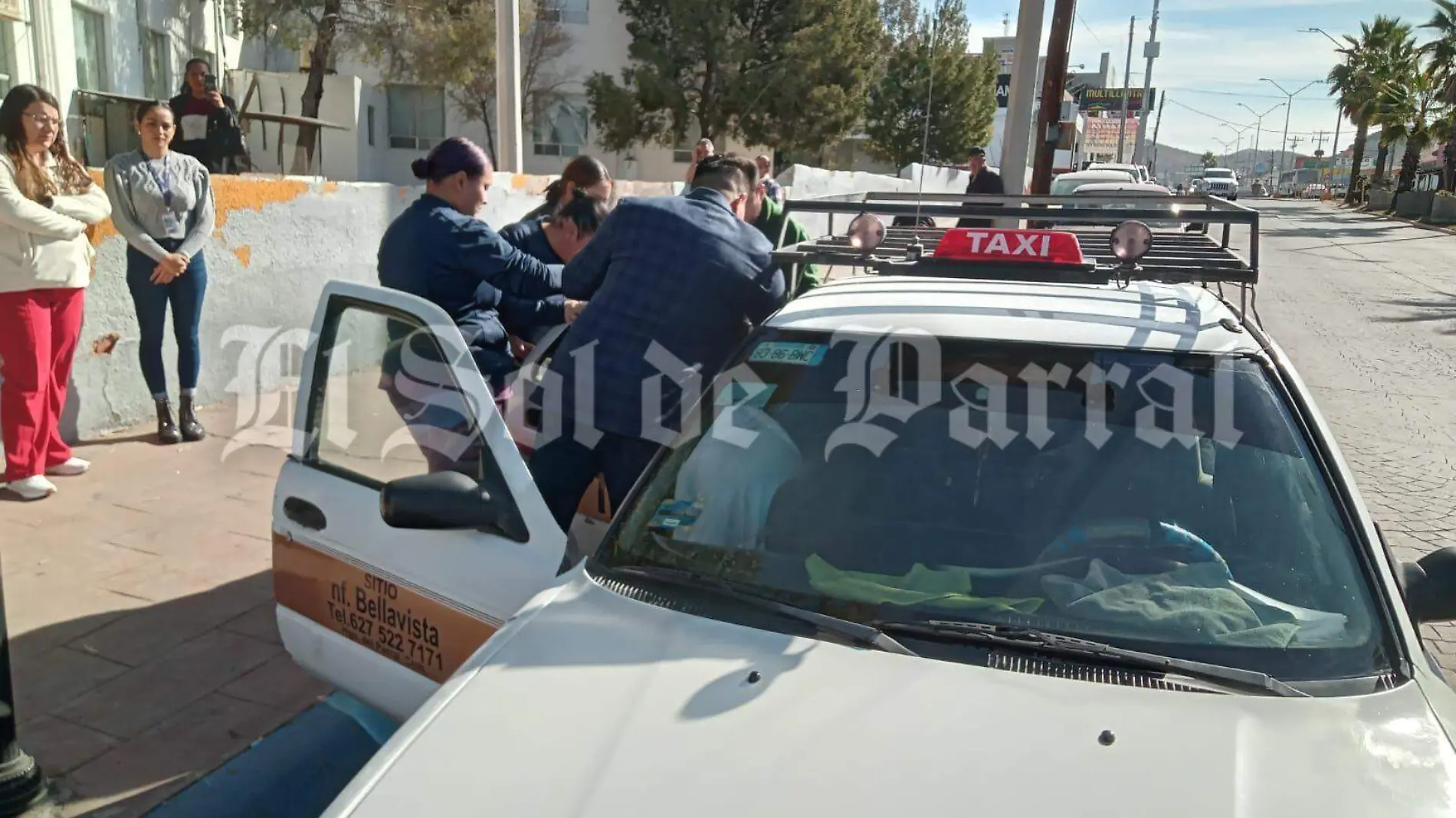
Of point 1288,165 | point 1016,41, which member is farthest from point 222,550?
point 1288,165

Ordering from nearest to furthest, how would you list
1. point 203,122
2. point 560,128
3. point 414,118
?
point 203,122 < point 414,118 < point 560,128

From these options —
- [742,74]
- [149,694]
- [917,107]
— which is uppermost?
[742,74]

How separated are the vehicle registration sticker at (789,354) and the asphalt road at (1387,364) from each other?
3.19 m

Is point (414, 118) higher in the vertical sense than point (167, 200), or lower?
higher

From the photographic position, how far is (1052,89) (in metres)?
13.7

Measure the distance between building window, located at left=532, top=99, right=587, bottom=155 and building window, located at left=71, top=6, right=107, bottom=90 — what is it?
18.8m

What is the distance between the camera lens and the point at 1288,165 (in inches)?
7131

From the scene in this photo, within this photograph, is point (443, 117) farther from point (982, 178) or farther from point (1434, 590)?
point (1434, 590)

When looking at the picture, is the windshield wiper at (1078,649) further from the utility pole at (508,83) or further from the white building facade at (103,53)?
the white building facade at (103,53)

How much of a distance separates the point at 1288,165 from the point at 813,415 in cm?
20616

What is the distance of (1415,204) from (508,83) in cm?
4276

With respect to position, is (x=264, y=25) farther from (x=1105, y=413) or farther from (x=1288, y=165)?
(x=1288, y=165)

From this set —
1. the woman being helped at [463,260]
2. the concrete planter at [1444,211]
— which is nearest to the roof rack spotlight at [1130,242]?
the woman being helped at [463,260]

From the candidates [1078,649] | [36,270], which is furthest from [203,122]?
[1078,649]
